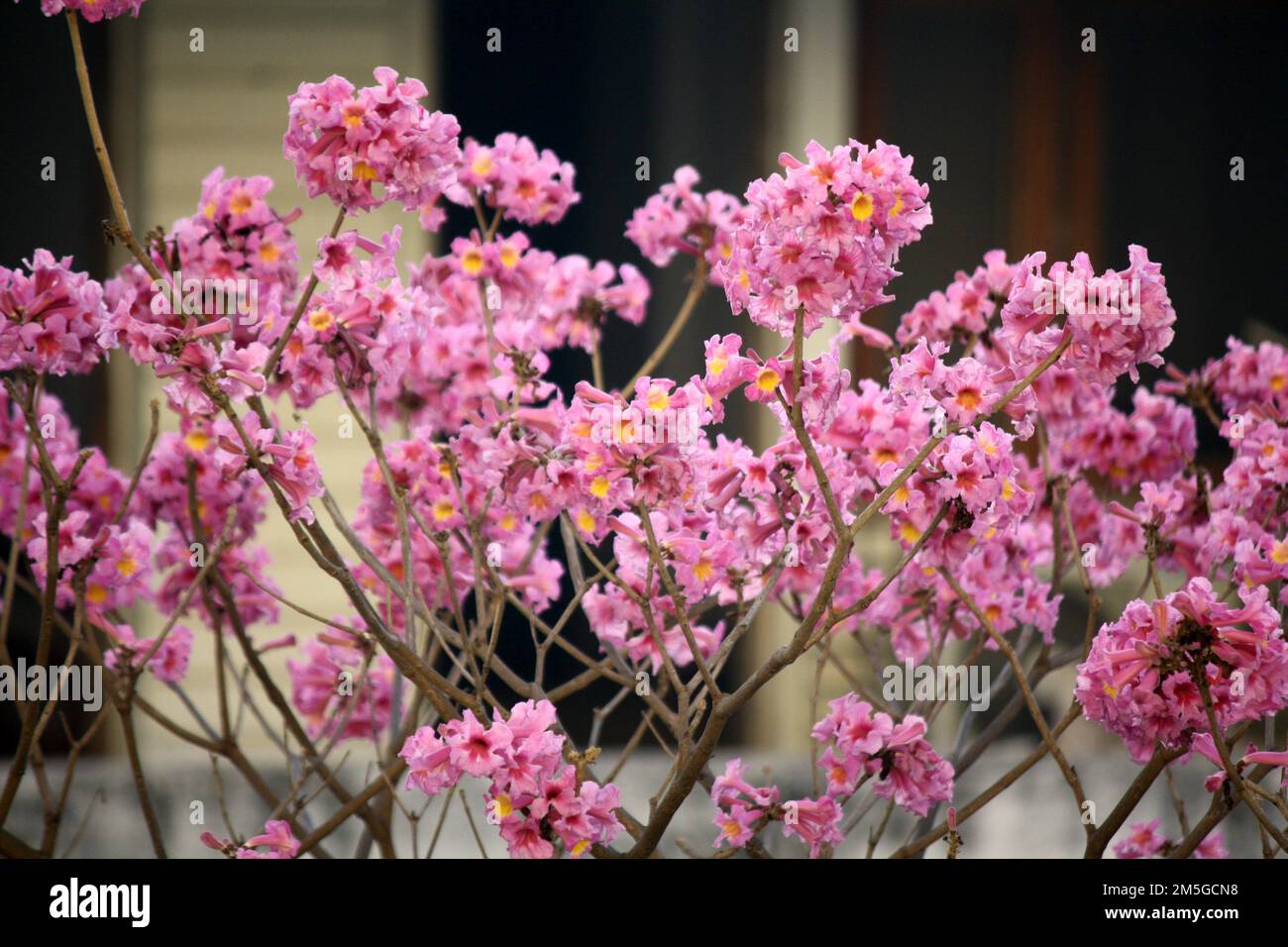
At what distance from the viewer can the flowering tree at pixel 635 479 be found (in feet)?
4.11

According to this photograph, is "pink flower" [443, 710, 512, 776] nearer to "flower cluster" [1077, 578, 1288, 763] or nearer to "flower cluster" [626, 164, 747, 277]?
"flower cluster" [1077, 578, 1288, 763]

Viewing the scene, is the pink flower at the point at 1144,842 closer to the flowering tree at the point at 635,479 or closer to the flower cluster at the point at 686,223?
the flowering tree at the point at 635,479

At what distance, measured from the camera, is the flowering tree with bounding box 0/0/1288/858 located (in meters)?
1.25

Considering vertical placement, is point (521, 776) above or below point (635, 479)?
below

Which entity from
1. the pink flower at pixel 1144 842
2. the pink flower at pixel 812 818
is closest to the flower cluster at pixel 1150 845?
the pink flower at pixel 1144 842

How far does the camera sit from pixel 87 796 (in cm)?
284

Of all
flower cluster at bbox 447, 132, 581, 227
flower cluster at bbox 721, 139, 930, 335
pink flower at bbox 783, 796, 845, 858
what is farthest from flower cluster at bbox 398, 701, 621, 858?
flower cluster at bbox 447, 132, 581, 227

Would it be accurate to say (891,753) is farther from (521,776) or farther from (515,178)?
(515,178)

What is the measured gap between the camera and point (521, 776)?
1251 mm

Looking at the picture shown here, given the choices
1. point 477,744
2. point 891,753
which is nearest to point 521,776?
point 477,744

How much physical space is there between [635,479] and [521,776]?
29cm
